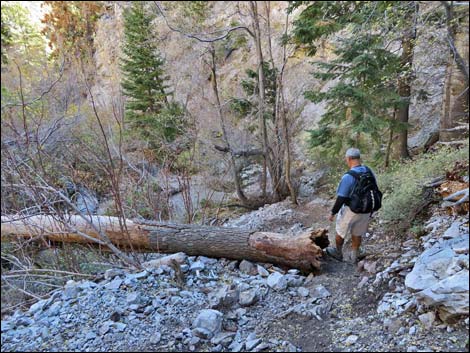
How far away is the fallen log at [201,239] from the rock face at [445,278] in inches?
56.1

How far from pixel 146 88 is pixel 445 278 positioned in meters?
12.0

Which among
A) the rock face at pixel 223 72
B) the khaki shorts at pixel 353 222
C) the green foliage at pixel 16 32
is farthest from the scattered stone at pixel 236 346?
the rock face at pixel 223 72

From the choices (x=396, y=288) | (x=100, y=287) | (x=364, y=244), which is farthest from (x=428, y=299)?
(x=100, y=287)

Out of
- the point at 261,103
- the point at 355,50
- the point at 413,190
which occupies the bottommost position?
the point at 413,190

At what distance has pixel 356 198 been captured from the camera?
3.93m

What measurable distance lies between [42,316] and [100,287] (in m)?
0.57

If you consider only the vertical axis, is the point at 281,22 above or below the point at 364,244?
above

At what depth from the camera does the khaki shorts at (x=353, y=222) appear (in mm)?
4090

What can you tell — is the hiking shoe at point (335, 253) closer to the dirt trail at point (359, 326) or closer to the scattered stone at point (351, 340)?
the dirt trail at point (359, 326)

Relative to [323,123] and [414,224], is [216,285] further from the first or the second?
[323,123]

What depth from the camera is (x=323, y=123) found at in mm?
7875

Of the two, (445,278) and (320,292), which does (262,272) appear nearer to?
(320,292)

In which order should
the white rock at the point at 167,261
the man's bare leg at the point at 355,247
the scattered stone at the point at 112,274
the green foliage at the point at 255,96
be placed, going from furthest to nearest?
the green foliage at the point at 255,96
the man's bare leg at the point at 355,247
the white rock at the point at 167,261
the scattered stone at the point at 112,274

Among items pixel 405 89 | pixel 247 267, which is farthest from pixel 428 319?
pixel 405 89
